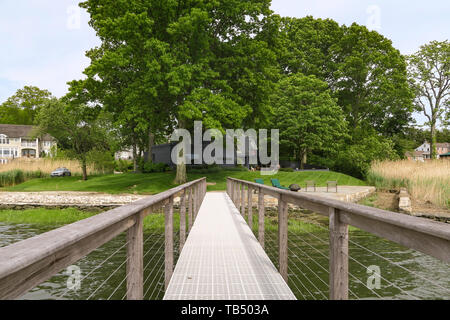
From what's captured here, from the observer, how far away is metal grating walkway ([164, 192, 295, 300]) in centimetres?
353

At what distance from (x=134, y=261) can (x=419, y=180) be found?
16999mm

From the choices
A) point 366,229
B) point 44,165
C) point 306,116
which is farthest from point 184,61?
point 366,229

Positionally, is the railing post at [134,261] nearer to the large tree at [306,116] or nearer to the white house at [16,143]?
the large tree at [306,116]

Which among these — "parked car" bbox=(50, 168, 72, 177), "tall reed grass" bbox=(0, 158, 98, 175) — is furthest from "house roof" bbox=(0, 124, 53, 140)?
"tall reed grass" bbox=(0, 158, 98, 175)

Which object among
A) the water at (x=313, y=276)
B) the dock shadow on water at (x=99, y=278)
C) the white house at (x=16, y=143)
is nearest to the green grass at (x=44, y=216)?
the dock shadow on water at (x=99, y=278)

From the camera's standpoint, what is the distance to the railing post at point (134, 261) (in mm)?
2342

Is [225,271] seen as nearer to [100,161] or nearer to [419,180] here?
[419,180]

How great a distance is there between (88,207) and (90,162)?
16.9 metres

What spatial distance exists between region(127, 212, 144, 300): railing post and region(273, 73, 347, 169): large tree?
94.8 ft

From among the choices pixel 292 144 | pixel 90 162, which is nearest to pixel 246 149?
pixel 292 144

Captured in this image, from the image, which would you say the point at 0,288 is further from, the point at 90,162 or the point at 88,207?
the point at 90,162

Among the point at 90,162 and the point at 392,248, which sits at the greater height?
the point at 90,162
